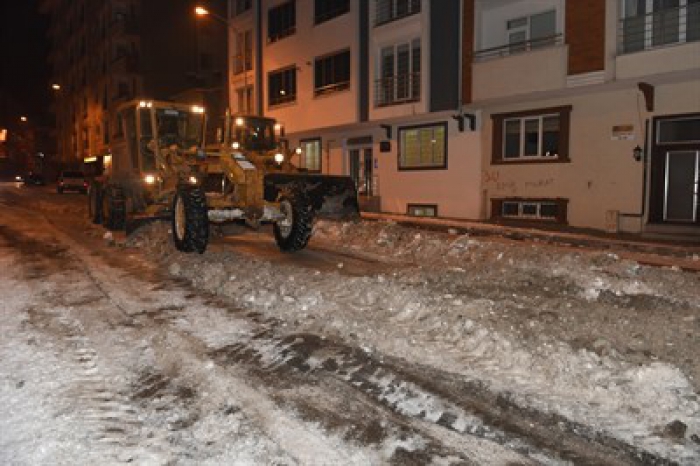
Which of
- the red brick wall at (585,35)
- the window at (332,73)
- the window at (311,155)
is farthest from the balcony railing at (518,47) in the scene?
the window at (311,155)

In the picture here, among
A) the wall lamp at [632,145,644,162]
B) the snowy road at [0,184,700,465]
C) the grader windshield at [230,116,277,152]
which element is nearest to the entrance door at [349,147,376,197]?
the grader windshield at [230,116,277,152]

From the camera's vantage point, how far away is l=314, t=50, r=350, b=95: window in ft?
86.2

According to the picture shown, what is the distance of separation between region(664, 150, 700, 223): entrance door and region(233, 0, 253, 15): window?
2459 cm

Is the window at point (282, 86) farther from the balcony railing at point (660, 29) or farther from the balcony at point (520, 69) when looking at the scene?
the balcony railing at point (660, 29)

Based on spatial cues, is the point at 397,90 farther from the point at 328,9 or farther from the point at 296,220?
the point at 296,220

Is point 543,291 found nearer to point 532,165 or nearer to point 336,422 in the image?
point 336,422

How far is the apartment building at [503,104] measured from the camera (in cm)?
1680

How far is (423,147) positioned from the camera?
947 inches

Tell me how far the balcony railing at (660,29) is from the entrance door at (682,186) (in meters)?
2.98

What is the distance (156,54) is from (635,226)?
135ft

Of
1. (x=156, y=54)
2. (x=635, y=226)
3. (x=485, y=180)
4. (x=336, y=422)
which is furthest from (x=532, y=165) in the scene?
(x=156, y=54)

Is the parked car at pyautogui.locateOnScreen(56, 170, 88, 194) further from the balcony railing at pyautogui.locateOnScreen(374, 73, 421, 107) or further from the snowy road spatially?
the snowy road

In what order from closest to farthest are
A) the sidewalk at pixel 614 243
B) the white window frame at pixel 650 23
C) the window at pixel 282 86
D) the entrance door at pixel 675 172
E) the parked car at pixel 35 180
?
the sidewalk at pixel 614 243 < the white window frame at pixel 650 23 < the entrance door at pixel 675 172 < the window at pixel 282 86 < the parked car at pixel 35 180

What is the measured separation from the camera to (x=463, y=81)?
21453mm
